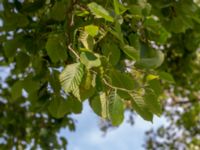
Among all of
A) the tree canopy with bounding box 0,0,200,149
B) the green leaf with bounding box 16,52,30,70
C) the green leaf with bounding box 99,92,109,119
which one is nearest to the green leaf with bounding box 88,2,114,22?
the tree canopy with bounding box 0,0,200,149

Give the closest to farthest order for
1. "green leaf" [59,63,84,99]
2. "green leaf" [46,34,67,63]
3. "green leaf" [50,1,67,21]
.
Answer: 1. "green leaf" [59,63,84,99]
2. "green leaf" [46,34,67,63]
3. "green leaf" [50,1,67,21]

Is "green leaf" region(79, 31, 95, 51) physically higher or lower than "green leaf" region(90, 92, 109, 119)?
higher

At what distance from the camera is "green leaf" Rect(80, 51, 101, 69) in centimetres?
189

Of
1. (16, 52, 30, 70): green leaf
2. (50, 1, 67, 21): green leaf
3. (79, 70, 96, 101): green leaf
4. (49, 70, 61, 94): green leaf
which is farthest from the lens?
(16, 52, 30, 70): green leaf

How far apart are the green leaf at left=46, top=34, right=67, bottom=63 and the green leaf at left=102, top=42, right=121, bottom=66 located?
0.73 feet

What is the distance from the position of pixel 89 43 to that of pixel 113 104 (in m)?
0.27

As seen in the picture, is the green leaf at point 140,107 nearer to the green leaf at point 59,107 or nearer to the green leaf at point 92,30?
the green leaf at point 92,30

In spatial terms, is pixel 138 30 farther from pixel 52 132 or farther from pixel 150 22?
pixel 52 132

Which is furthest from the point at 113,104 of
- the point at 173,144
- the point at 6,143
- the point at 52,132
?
the point at 173,144

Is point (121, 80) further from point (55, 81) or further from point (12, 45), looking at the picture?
point (12, 45)

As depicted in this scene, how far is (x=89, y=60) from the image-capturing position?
6.23ft

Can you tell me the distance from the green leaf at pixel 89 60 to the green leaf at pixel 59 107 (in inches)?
33.4

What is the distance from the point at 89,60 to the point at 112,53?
297 mm

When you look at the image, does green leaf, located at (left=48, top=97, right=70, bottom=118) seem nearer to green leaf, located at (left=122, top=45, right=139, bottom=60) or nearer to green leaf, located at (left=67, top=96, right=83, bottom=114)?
green leaf, located at (left=67, top=96, right=83, bottom=114)
